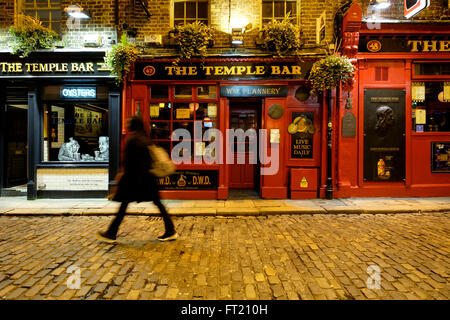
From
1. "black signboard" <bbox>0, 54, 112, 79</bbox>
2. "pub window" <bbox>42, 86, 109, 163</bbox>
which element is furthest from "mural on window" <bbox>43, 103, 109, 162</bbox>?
"black signboard" <bbox>0, 54, 112, 79</bbox>

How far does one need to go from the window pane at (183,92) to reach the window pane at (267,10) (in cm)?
340

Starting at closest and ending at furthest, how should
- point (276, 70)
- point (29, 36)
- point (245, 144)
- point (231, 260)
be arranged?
1. point (231, 260)
2. point (29, 36)
3. point (276, 70)
4. point (245, 144)

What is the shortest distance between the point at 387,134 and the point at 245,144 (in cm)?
460

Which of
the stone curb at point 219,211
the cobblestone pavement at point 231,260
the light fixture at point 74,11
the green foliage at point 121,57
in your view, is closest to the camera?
the cobblestone pavement at point 231,260

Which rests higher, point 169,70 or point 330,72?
point 169,70

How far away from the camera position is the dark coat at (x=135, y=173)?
4355 mm

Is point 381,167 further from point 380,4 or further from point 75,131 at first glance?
point 75,131

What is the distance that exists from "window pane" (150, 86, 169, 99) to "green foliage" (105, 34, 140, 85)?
924mm

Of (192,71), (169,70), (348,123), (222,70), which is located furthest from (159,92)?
(348,123)

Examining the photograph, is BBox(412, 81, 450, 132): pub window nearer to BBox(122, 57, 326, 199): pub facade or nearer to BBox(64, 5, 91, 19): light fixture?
BBox(122, 57, 326, 199): pub facade

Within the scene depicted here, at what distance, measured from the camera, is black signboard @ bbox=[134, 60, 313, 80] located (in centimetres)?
799

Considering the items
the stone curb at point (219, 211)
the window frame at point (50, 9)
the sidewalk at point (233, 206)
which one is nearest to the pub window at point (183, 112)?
the sidewalk at point (233, 206)

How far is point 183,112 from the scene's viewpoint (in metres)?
8.39

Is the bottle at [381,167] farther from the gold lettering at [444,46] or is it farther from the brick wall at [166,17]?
the brick wall at [166,17]
